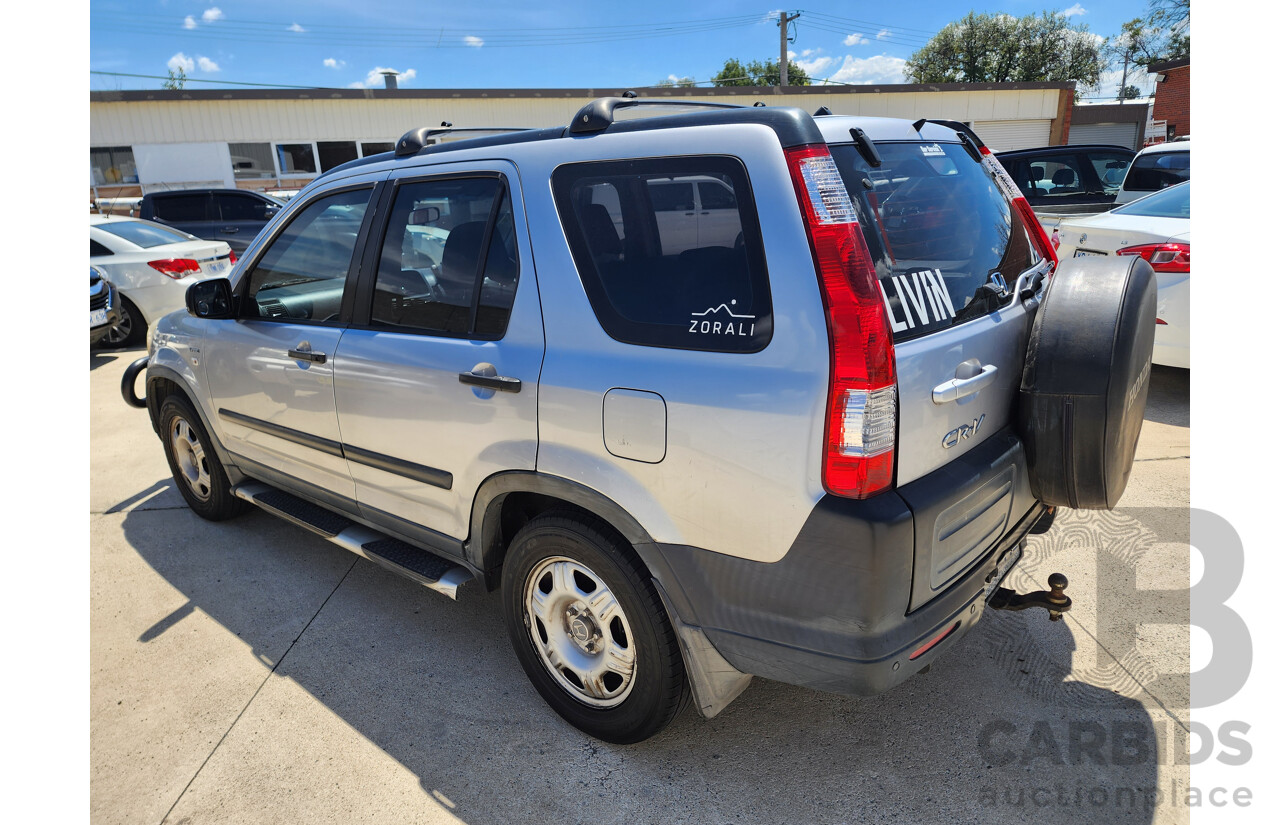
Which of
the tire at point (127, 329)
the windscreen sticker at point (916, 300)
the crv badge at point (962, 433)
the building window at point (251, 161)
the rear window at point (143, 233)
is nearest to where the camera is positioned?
the windscreen sticker at point (916, 300)

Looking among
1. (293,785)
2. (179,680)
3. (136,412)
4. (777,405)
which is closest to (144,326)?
(136,412)

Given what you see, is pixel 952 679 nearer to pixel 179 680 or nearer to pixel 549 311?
pixel 549 311

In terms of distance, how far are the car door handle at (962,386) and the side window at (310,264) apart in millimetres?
2356

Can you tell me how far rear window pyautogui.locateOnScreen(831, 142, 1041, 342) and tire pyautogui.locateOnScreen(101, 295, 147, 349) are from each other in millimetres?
9764

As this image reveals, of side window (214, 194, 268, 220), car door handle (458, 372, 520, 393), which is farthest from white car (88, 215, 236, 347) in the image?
car door handle (458, 372, 520, 393)

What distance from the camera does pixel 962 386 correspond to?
2.02 meters

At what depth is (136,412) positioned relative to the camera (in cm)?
692

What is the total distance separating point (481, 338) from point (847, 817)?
1885mm

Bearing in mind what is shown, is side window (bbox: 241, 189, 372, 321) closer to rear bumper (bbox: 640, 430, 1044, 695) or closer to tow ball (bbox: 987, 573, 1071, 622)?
rear bumper (bbox: 640, 430, 1044, 695)

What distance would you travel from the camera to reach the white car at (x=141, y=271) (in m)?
9.07

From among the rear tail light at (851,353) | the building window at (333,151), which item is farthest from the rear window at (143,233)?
the building window at (333,151)

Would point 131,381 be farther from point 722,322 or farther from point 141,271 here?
point 141,271

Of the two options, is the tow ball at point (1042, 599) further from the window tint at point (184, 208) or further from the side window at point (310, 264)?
the window tint at point (184, 208)

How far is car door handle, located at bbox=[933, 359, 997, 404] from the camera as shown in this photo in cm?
196
